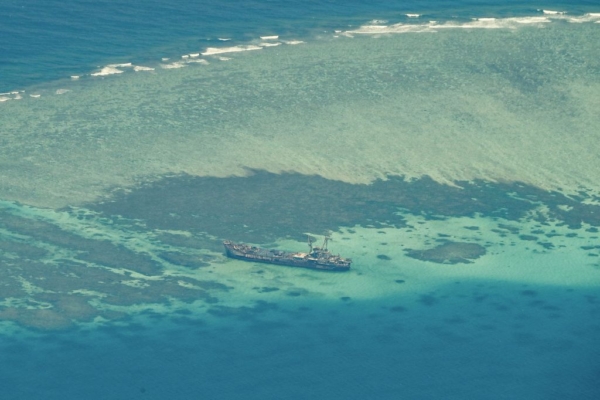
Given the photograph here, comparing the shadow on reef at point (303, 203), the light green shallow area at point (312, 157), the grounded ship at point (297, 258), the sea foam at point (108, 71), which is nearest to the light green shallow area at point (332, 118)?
the light green shallow area at point (312, 157)

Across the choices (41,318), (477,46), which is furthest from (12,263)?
(477,46)

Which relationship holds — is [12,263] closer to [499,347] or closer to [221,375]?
[221,375]

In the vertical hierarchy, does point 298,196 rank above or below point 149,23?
below

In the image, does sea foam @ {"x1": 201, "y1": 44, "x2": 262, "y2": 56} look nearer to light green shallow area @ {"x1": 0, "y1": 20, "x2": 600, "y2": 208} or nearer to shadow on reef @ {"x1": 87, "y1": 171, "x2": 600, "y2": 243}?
light green shallow area @ {"x1": 0, "y1": 20, "x2": 600, "y2": 208}

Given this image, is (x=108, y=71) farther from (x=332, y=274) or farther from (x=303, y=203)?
(x=332, y=274)

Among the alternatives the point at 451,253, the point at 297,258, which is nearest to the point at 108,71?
the point at 297,258

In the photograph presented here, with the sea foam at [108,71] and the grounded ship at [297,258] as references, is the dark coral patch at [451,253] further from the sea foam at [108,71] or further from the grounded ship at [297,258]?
the sea foam at [108,71]
